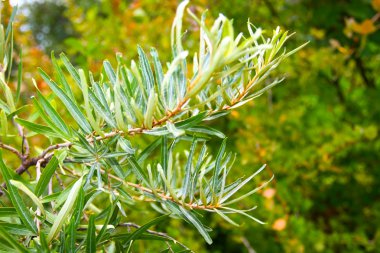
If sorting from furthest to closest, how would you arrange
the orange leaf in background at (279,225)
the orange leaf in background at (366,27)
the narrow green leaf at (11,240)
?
the orange leaf in background at (366,27), the orange leaf in background at (279,225), the narrow green leaf at (11,240)

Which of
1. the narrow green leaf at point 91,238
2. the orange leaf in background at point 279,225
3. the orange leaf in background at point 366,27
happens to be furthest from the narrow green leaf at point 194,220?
the orange leaf in background at point 366,27

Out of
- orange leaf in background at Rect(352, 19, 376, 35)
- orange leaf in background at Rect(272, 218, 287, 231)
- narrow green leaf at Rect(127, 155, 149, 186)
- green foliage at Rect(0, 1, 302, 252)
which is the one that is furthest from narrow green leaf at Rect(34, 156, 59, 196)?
orange leaf in background at Rect(352, 19, 376, 35)

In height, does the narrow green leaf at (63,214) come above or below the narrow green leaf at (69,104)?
below

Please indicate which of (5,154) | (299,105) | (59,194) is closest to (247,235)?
(299,105)

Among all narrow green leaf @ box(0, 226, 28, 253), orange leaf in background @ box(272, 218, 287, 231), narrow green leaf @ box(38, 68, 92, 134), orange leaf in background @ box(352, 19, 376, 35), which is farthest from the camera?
orange leaf in background @ box(352, 19, 376, 35)

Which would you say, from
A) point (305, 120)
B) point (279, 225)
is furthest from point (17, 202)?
point (305, 120)

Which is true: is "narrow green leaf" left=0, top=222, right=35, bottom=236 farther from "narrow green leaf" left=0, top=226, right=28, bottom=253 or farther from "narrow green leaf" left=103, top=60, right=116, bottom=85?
"narrow green leaf" left=103, top=60, right=116, bottom=85

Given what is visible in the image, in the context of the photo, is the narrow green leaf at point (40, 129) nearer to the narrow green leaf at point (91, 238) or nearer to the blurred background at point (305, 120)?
the narrow green leaf at point (91, 238)

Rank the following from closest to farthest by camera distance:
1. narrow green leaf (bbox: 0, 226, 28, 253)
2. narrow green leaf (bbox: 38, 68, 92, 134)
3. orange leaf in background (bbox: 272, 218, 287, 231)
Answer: narrow green leaf (bbox: 0, 226, 28, 253) → narrow green leaf (bbox: 38, 68, 92, 134) → orange leaf in background (bbox: 272, 218, 287, 231)
